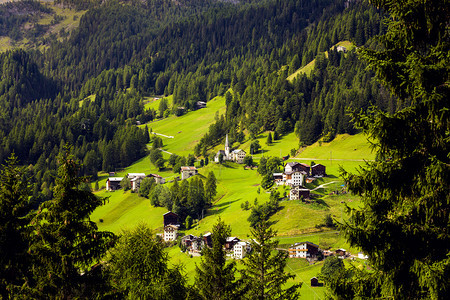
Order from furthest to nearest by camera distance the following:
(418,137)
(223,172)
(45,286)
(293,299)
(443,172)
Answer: (223,172), (293,299), (45,286), (418,137), (443,172)

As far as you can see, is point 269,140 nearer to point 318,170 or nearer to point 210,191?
point 318,170

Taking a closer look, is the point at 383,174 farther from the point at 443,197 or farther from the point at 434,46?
the point at 434,46

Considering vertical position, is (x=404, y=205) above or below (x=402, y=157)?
below

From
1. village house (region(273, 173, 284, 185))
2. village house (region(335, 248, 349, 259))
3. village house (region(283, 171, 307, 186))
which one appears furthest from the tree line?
village house (region(273, 173, 284, 185))

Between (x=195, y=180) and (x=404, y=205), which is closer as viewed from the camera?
(x=404, y=205)

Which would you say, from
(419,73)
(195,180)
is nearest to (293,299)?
(419,73)

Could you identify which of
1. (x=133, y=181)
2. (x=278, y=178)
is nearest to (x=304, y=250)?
(x=278, y=178)

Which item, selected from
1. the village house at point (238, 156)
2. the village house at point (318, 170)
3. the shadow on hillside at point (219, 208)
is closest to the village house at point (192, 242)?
the shadow on hillside at point (219, 208)

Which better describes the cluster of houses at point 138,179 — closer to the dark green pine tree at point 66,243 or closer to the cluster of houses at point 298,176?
the cluster of houses at point 298,176
